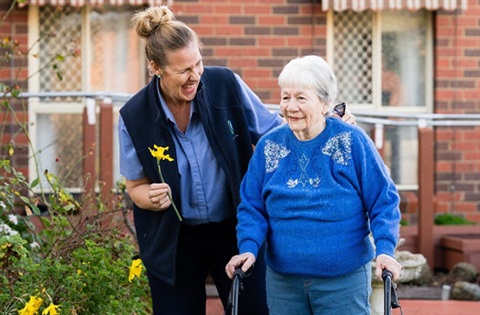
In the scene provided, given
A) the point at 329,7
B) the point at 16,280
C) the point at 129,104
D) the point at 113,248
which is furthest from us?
the point at 329,7

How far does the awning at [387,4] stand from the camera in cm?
1020

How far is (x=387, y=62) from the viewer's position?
10.9 metres

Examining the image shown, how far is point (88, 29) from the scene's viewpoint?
10.5m

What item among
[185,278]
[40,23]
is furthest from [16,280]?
[40,23]

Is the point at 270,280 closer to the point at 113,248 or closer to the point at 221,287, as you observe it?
the point at 221,287

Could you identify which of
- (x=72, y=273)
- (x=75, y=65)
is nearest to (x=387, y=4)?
(x=75, y=65)

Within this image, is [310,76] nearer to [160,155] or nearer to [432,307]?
[160,155]

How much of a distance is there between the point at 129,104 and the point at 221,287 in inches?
36.0

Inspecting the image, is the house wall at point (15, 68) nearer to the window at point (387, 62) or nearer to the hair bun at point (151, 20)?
the window at point (387, 62)

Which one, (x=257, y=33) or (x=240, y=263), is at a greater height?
(x=257, y=33)

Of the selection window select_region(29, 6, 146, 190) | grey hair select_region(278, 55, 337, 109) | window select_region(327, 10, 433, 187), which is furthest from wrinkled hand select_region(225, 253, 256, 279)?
window select_region(327, 10, 433, 187)

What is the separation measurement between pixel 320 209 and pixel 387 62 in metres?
6.57

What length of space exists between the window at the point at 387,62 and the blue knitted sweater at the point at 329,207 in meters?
6.16

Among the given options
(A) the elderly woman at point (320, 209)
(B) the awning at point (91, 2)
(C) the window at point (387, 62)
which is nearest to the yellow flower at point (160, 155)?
(A) the elderly woman at point (320, 209)
